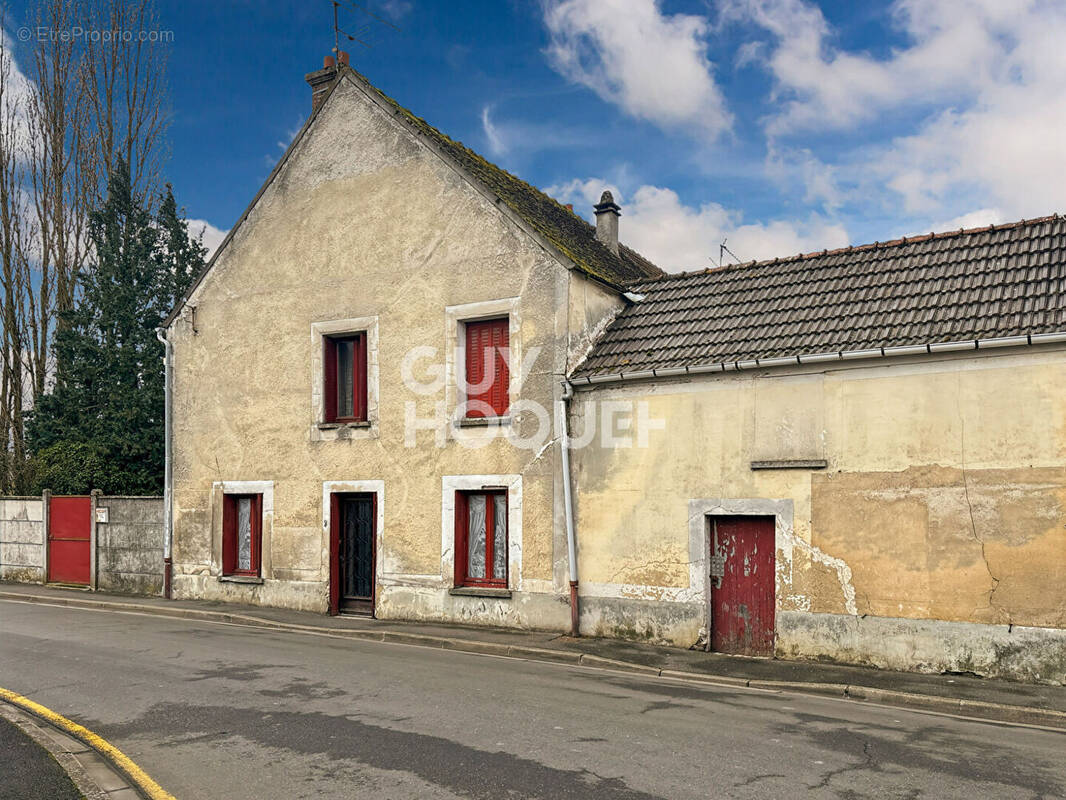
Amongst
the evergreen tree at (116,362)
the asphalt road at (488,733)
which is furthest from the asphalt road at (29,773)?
the evergreen tree at (116,362)

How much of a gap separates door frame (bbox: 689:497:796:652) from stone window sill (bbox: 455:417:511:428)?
3297 millimetres

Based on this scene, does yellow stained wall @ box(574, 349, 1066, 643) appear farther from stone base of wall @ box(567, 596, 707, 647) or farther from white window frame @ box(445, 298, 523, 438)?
white window frame @ box(445, 298, 523, 438)

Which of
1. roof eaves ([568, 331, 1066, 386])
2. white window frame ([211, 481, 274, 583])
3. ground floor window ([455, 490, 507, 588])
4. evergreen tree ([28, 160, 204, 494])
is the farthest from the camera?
evergreen tree ([28, 160, 204, 494])

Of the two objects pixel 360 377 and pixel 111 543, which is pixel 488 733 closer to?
pixel 360 377

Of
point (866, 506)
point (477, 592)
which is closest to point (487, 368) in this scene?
point (477, 592)

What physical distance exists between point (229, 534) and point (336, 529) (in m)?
2.71

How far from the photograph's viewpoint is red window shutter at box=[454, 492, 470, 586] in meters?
14.6

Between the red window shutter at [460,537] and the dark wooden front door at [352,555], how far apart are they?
71.5 inches

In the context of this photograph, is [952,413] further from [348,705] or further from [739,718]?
[348,705]

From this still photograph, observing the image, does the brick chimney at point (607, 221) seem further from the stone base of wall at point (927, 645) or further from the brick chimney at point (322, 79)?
the stone base of wall at point (927, 645)

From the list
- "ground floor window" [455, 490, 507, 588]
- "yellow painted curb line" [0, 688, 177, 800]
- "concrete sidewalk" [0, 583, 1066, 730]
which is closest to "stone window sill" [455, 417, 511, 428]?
"ground floor window" [455, 490, 507, 588]

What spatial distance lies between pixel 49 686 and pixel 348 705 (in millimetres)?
3334

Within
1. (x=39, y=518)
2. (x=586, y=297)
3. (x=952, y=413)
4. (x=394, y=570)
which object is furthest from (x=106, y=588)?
(x=952, y=413)

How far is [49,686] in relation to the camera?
9461 mm
